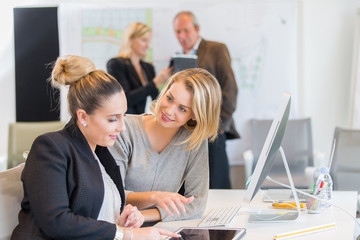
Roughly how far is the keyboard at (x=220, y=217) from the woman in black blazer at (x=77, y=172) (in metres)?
0.27

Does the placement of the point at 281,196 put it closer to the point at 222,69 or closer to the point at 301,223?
the point at 301,223

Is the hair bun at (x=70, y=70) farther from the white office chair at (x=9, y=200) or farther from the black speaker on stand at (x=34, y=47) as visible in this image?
the black speaker on stand at (x=34, y=47)

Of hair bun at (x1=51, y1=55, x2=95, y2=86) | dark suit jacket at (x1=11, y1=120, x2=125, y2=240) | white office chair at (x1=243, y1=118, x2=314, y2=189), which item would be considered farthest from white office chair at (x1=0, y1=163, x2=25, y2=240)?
white office chair at (x1=243, y1=118, x2=314, y2=189)

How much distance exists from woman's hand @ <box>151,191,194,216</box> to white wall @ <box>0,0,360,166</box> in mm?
2815

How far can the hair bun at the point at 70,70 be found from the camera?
5.65ft

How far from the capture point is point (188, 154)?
224cm

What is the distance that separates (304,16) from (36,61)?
238 centimetres

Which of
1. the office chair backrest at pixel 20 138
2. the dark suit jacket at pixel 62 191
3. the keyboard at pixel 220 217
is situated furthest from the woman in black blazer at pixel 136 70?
the dark suit jacket at pixel 62 191

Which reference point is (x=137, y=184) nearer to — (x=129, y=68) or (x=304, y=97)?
(x=129, y=68)

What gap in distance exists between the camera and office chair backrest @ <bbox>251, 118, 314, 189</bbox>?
3867 millimetres

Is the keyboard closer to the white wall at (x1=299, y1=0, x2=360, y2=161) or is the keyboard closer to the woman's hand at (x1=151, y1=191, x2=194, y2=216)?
the woman's hand at (x1=151, y1=191, x2=194, y2=216)

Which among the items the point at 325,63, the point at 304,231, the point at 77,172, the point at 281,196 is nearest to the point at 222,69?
the point at 325,63

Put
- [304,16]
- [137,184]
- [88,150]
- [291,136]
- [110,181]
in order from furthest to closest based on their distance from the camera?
1. [304,16]
2. [291,136]
3. [137,184]
4. [110,181]
5. [88,150]

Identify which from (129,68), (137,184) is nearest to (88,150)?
(137,184)
